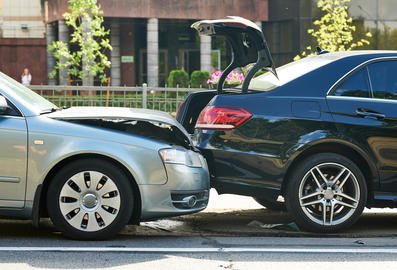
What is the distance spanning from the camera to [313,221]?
22.4ft

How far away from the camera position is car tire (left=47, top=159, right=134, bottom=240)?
625 centimetres

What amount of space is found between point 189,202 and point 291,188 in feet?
3.16

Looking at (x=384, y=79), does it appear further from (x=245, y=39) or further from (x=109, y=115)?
(x=109, y=115)

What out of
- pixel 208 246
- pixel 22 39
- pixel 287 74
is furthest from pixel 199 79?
pixel 208 246

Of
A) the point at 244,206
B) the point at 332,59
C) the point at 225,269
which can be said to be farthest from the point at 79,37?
the point at 225,269

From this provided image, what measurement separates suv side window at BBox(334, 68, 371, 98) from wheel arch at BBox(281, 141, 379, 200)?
0.49m

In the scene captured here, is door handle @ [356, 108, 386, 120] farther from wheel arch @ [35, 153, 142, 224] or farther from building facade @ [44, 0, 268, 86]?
building facade @ [44, 0, 268, 86]

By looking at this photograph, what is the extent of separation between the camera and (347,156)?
6930mm

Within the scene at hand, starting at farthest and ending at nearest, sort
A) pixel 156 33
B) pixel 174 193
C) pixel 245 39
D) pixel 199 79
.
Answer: pixel 156 33 → pixel 199 79 → pixel 245 39 → pixel 174 193

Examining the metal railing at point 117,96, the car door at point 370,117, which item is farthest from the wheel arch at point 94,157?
the metal railing at point 117,96

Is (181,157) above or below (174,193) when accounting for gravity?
above

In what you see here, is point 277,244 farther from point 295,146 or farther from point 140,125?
point 140,125

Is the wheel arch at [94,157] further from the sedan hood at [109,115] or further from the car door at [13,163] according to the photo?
the sedan hood at [109,115]

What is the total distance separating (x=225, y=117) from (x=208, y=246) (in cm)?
123
